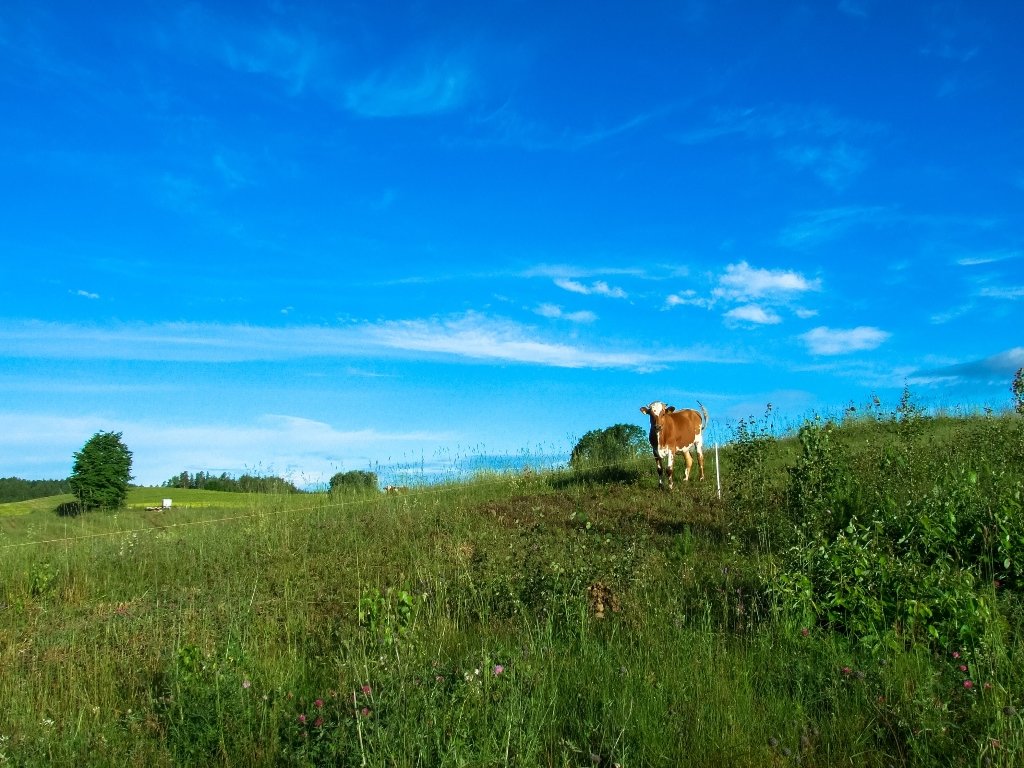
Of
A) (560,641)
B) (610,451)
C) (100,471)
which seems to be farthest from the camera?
(610,451)

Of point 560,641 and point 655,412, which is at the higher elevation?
point 655,412

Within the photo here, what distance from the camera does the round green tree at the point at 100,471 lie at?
1845 centimetres

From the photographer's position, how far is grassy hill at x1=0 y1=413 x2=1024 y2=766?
4.80 m

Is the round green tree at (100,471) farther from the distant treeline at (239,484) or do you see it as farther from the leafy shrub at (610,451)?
the leafy shrub at (610,451)

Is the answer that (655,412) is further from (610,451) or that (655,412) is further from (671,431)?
(610,451)

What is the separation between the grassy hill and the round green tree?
489cm

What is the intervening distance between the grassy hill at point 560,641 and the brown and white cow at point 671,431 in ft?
14.2

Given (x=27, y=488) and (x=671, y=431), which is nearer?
(x=671, y=431)

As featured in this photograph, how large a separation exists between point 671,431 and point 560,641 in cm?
1246

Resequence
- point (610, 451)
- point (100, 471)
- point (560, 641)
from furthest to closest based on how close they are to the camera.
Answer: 1. point (610, 451)
2. point (100, 471)
3. point (560, 641)

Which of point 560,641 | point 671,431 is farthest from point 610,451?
point 560,641

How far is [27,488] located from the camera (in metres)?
25.9

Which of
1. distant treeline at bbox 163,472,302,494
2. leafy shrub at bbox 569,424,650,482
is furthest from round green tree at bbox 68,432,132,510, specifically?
leafy shrub at bbox 569,424,650,482

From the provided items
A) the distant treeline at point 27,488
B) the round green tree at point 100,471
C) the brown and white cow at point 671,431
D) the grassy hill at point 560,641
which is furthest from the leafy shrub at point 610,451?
the distant treeline at point 27,488
